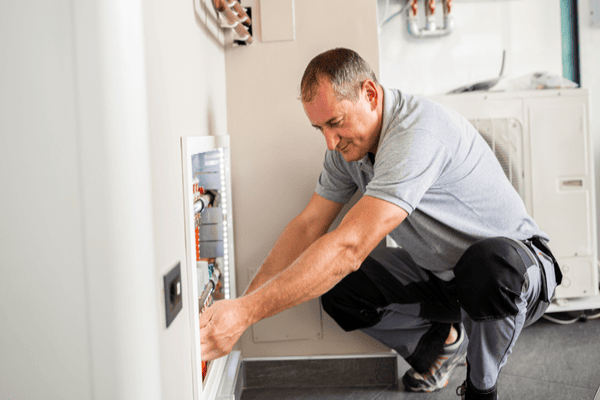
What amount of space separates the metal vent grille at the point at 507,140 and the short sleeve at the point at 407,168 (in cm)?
92

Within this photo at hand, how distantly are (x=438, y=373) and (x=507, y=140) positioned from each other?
3.40 ft

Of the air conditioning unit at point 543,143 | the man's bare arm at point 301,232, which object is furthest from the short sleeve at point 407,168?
the air conditioning unit at point 543,143

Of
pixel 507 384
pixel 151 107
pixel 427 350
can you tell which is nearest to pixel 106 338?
pixel 151 107

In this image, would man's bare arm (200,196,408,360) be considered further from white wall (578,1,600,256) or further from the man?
white wall (578,1,600,256)

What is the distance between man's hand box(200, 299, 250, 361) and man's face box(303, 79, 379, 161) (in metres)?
0.56

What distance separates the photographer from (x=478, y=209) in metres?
1.47

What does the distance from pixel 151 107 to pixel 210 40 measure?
0.73m

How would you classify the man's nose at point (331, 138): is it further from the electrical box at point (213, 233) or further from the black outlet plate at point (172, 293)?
the black outlet plate at point (172, 293)

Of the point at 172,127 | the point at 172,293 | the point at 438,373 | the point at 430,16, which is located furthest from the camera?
the point at 430,16

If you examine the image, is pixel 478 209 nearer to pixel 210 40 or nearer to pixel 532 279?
pixel 532 279

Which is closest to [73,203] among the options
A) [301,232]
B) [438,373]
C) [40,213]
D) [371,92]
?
[40,213]

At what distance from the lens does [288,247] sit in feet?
5.14

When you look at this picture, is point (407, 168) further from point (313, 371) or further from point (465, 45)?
point (465, 45)

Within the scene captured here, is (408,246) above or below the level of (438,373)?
above
